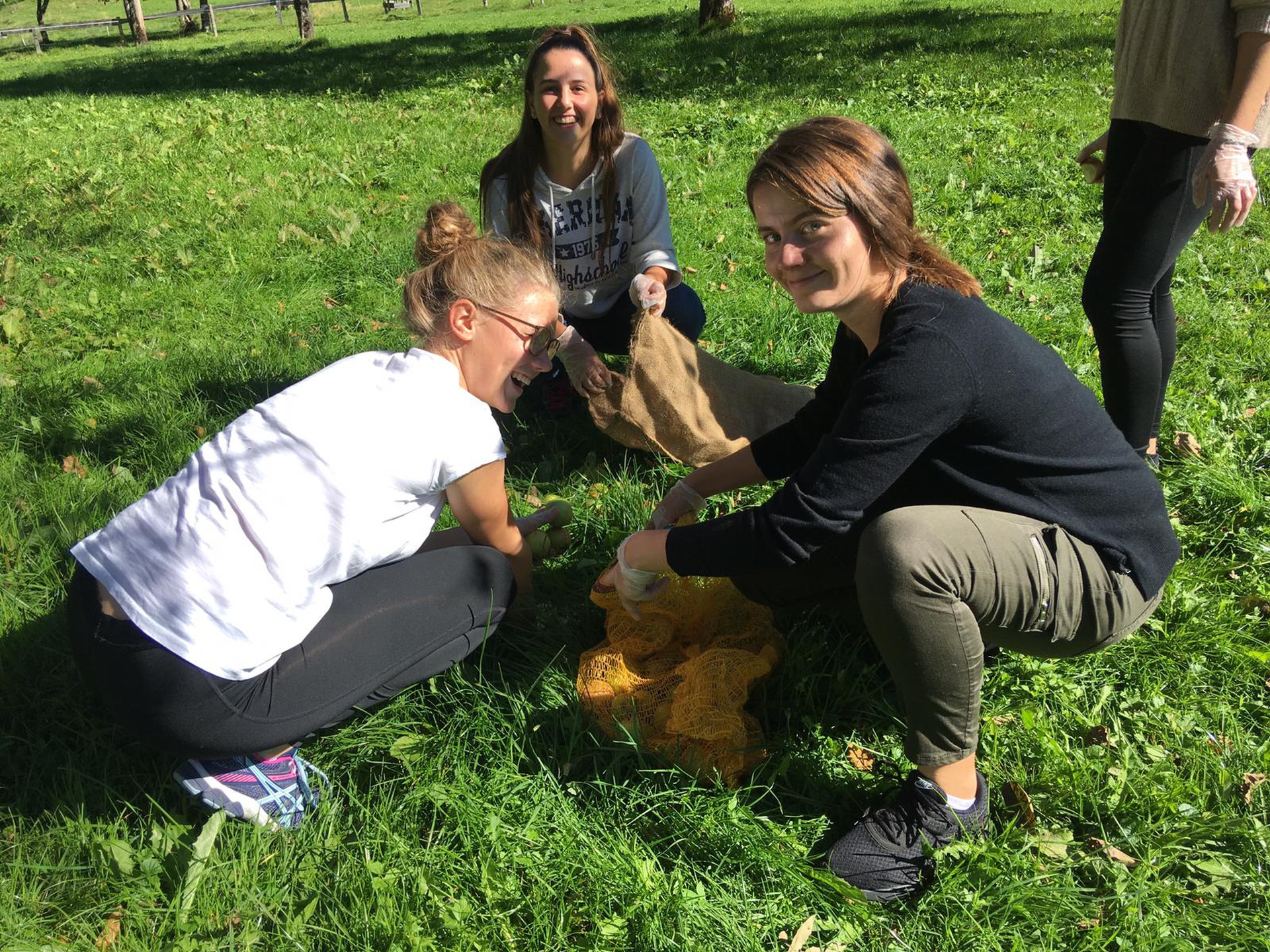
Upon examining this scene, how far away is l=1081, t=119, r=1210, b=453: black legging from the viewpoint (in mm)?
2551

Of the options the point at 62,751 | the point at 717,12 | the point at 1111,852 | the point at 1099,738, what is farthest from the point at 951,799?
the point at 717,12

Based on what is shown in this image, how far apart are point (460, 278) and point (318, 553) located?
752mm

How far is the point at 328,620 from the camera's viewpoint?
209 cm

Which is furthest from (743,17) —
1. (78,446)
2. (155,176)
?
(78,446)

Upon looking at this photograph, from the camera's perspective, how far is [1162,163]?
2535mm

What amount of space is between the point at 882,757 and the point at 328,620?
4.49 feet

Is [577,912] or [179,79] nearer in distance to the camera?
[577,912]

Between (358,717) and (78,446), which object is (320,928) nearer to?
(358,717)

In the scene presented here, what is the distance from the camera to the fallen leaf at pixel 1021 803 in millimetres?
2053

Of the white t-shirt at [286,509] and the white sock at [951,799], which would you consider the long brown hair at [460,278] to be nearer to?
the white t-shirt at [286,509]

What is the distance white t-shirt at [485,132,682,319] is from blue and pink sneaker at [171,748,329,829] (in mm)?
2130

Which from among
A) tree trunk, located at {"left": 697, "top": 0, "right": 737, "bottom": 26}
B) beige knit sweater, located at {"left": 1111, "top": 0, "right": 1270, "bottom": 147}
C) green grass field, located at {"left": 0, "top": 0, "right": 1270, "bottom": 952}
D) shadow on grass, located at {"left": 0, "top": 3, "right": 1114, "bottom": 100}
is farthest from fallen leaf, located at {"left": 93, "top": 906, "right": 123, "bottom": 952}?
tree trunk, located at {"left": 697, "top": 0, "right": 737, "bottom": 26}

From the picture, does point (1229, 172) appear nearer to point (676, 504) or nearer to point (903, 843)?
point (676, 504)

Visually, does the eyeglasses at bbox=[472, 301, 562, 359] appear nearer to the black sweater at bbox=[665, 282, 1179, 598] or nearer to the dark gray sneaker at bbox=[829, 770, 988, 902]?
Result: the black sweater at bbox=[665, 282, 1179, 598]
